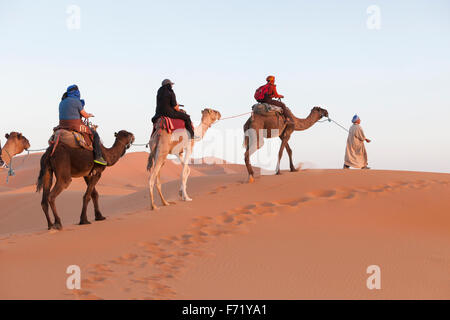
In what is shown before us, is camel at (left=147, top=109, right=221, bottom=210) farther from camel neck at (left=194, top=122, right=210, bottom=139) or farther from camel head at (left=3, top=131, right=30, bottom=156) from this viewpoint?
camel head at (left=3, top=131, right=30, bottom=156)

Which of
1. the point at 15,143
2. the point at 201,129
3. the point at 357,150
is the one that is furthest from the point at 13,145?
the point at 357,150

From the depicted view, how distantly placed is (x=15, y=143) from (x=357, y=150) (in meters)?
11.6

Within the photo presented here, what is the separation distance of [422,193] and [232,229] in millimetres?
5134

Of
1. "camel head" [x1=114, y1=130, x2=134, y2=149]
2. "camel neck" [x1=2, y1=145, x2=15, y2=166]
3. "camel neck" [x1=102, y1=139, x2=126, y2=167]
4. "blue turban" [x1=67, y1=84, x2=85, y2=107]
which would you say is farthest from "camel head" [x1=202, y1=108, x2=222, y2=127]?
"camel neck" [x1=2, y1=145, x2=15, y2=166]

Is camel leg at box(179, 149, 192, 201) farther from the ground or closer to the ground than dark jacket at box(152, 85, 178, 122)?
closer to the ground

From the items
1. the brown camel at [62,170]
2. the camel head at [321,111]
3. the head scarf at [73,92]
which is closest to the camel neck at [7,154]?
the brown camel at [62,170]

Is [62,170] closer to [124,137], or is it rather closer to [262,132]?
[124,137]

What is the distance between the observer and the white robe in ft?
54.8

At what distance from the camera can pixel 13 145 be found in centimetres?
1364

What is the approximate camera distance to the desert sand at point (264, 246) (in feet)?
20.4

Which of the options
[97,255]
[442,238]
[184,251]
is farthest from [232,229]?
[442,238]

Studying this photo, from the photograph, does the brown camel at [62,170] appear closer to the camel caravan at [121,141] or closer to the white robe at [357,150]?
the camel caravan at [121,141]

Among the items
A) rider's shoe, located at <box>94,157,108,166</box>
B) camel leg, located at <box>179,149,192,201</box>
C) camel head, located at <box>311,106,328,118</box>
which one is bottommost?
camel leg, located at <box>179,149,192,201</box>
